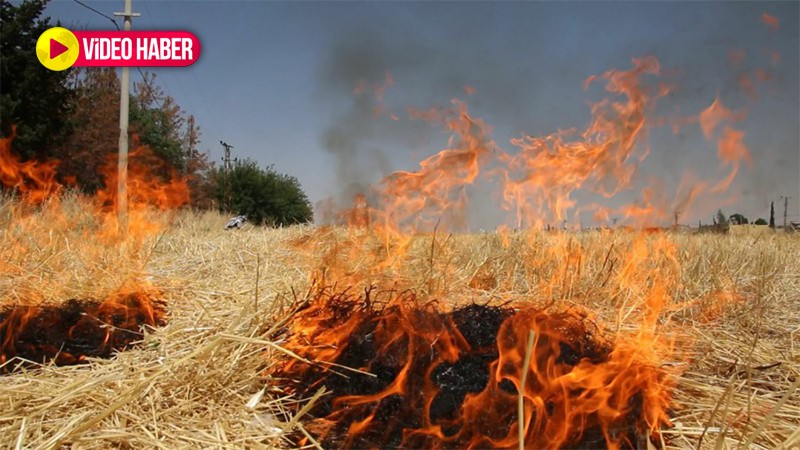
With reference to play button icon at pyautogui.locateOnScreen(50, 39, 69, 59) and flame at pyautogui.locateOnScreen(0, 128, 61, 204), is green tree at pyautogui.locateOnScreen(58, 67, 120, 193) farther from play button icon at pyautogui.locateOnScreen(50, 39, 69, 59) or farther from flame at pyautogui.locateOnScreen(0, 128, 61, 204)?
play button icon at pyautogui.locateOnScreen(50, 39, 69, 59)

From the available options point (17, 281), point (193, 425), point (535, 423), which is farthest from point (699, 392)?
point (17, 281)

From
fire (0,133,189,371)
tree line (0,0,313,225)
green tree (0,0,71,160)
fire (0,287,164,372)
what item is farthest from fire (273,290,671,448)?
green tree (0,0,71,160)

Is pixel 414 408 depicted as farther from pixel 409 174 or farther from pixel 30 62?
pixel 30 62

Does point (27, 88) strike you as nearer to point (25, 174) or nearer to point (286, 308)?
point (25, 174)

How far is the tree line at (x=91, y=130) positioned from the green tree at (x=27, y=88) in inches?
1.2

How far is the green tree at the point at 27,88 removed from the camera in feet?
58.9

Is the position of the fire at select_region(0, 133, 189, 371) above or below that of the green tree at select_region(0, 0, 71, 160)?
below

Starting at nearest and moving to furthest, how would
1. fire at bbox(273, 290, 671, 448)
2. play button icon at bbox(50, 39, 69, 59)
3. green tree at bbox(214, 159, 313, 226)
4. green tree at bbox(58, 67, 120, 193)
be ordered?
fire at bbox(273, 290, 671, 448), play button icon at bbox(50, 39, 69, 59), green tree at bbox(58, 67, 120, 193), green tree at bbox(214, 159, 313, 226)

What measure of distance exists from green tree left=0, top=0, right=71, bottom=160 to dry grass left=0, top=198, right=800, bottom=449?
488 inches

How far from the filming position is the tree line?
60.1ft

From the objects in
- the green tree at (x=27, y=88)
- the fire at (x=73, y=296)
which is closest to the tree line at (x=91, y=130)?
the green tree at (x=27, y=88)

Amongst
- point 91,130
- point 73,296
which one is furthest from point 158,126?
point 73,296

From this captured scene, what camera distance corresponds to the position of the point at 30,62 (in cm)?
1853

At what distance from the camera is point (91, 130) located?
21.4 m
